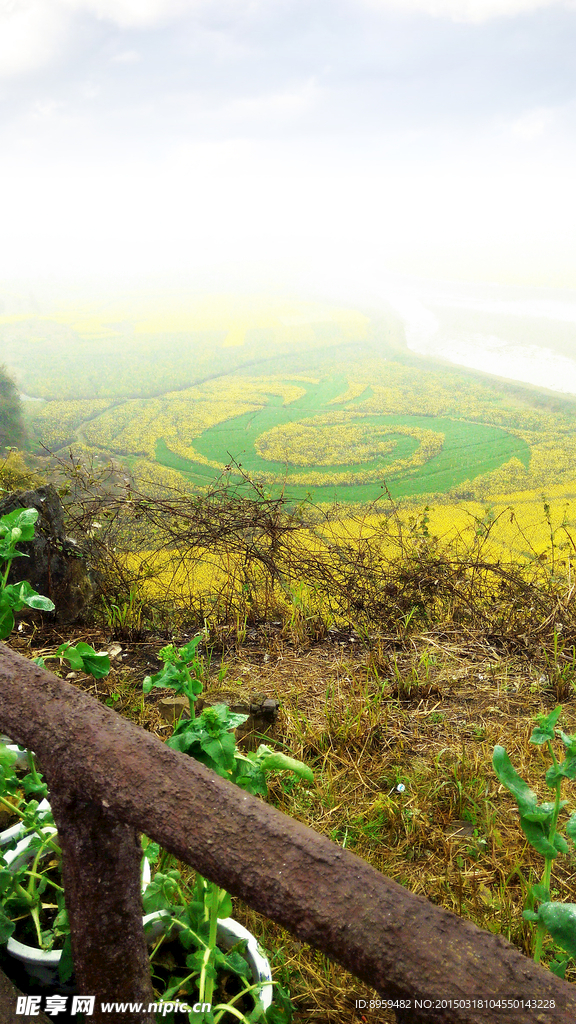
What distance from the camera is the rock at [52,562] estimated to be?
2.80 m

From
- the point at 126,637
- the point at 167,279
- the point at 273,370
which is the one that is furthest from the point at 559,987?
the point at 167,279

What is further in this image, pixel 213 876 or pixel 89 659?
pixel 89 659

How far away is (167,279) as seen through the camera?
1186cm

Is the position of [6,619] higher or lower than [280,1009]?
higher

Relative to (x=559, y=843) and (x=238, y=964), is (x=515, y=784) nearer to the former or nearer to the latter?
(x=559, y=843)

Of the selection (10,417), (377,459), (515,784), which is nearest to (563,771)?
(515,784)

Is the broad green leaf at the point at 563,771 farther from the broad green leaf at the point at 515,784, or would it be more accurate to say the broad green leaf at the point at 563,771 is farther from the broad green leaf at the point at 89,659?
the broad green leaf at the point at 89,659

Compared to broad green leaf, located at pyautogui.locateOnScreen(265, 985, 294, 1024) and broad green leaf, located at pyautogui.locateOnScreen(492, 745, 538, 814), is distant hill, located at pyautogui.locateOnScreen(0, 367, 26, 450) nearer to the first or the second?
broad green leaf, located at pyautogui.locateOnScreen(265, 985, 294, 1024)

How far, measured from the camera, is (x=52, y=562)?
291 centimetres

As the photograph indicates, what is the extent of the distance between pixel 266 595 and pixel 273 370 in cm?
680

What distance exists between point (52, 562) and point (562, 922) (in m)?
2.65

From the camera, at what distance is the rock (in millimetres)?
2799

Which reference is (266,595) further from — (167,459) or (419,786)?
(167,459)

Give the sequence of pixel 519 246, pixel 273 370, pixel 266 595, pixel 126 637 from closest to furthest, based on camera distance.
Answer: pixel 126 637
pixel 266 595
pixel 273 370
pixel 519 246
